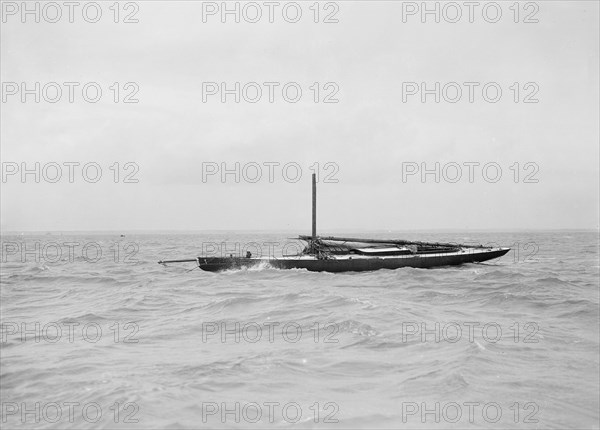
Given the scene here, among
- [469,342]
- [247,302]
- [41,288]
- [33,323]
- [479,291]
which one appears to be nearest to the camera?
[469,342]

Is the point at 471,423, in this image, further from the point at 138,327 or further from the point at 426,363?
the point at 138,327

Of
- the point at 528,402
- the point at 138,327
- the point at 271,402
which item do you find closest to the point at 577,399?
the point at 528,402

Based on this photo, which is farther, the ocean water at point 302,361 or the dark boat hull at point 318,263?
the dark boat hull at point 318,263

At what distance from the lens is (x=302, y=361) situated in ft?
47.4

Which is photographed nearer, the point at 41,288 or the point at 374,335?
the point at 374,335

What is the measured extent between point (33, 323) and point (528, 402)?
759 inches

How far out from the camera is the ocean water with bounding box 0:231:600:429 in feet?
35.1

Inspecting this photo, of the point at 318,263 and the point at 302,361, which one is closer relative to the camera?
the point at 302,361

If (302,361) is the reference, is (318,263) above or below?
above

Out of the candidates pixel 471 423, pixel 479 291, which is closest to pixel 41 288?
pixel 479 291

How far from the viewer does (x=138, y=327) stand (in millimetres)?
19969

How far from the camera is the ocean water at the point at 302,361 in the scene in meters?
10.7

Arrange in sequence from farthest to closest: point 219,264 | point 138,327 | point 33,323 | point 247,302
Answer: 1. point 219,264
2. point 247,302
3. point 33,323
4. point 138,327

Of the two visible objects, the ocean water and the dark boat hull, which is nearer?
the ocean water
